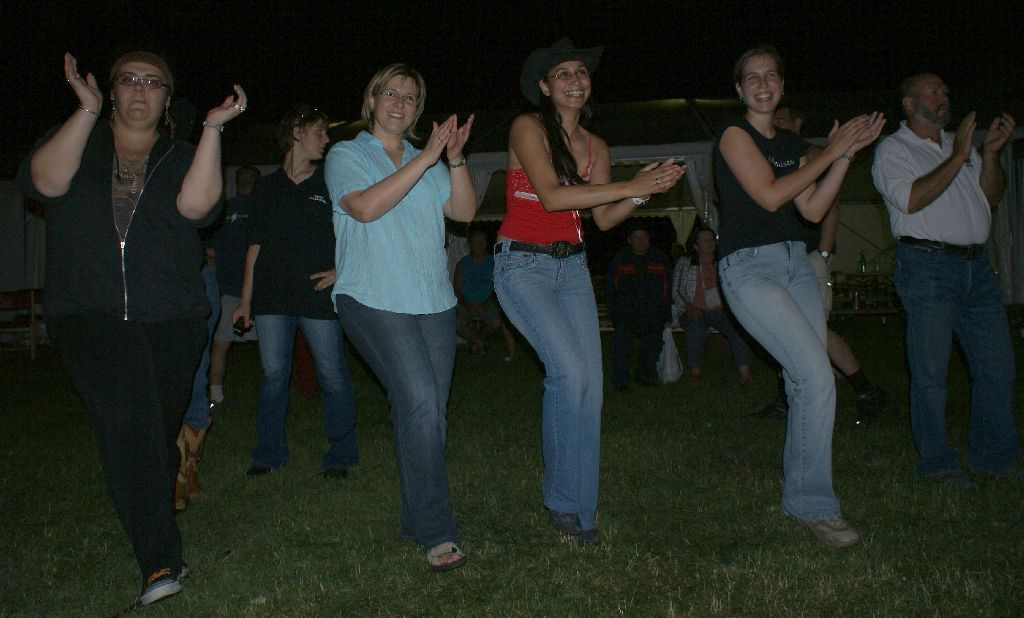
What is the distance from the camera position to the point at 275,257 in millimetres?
5371

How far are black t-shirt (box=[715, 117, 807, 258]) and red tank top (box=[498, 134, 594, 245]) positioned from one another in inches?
26.3

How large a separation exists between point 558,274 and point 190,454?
2414mm

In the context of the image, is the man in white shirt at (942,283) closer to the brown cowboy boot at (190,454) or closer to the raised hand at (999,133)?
the raised hand at (999,133)

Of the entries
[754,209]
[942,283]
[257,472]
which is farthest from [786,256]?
[257,472]

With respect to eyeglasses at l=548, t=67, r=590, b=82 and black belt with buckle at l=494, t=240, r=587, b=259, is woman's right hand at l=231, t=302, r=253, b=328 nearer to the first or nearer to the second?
black belt with buckle at l=494, t=240, r=587, b=259

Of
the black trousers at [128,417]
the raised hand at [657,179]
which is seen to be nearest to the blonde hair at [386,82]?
the raised hand at [657,179]

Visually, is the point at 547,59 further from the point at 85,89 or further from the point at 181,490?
the point at 181,490

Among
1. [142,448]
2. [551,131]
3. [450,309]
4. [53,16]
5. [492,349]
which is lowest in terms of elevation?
[492,349]

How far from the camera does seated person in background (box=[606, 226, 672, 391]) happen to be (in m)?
9.31

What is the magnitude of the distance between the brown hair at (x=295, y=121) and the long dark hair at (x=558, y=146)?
1.88 metres

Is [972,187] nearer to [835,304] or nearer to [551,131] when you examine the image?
[551,131]

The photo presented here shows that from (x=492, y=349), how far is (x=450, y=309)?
9.98 meters

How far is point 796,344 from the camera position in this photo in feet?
12.7

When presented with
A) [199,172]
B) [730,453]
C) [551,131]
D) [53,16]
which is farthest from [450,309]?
[53,16]
